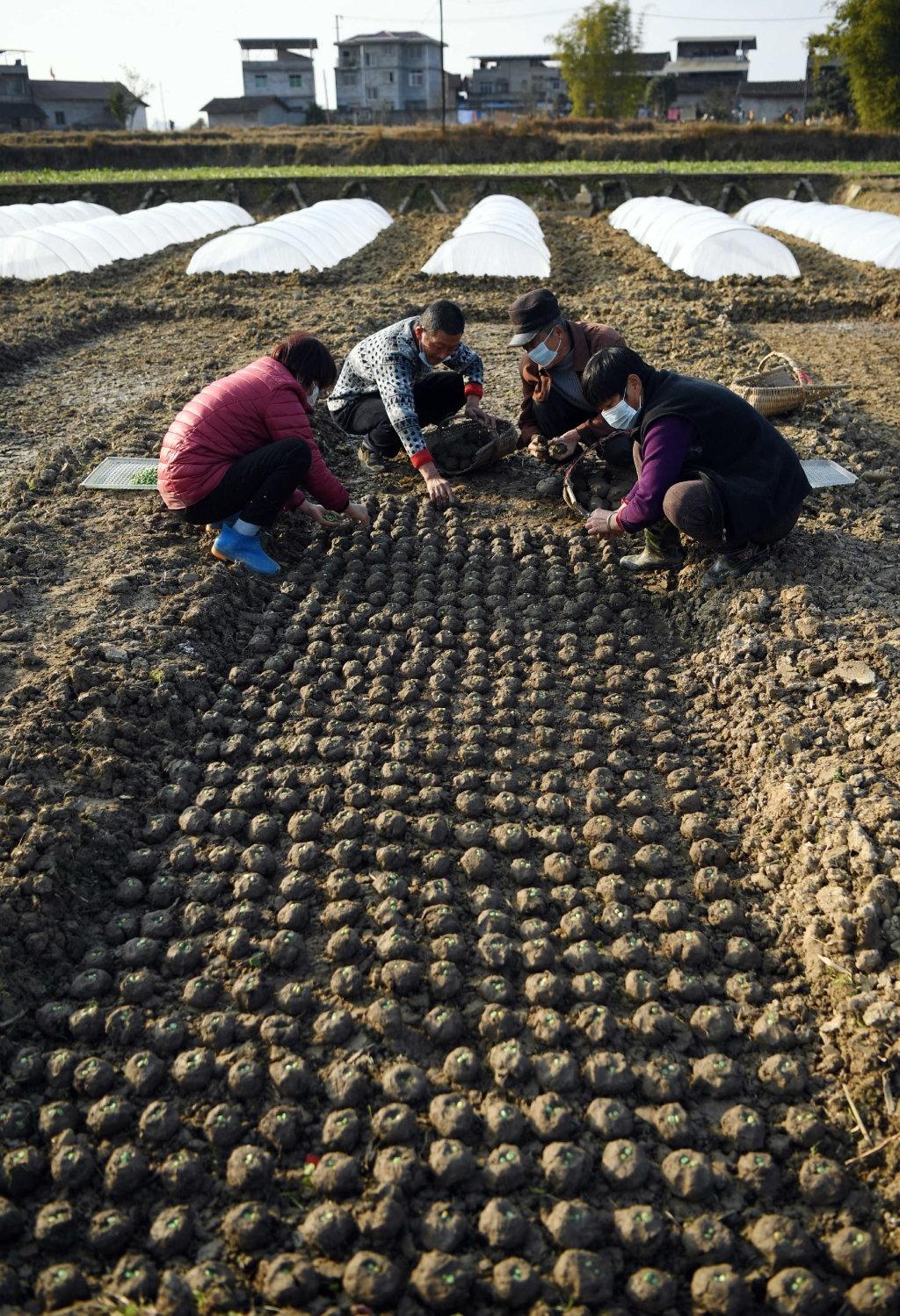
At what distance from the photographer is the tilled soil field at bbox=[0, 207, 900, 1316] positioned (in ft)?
6.23

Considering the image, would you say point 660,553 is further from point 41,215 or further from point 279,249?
point 41,215

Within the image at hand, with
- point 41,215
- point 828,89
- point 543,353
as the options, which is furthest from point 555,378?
point 828,89

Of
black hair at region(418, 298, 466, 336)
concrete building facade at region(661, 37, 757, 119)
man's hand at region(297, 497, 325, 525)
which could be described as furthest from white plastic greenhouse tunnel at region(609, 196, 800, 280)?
concrete building facade at region(661, 37, 757, 119)

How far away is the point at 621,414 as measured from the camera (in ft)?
12.1

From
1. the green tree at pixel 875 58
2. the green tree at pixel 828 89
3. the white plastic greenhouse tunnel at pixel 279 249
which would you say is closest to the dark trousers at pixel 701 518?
the white plastic greenhouse tunnel at pixel 279 249

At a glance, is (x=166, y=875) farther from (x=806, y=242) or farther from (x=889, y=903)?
(x=806, y=242)

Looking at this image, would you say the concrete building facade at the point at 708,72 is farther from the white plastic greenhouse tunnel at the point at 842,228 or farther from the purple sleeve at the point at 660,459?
the purple sleeve at the point at 660,459

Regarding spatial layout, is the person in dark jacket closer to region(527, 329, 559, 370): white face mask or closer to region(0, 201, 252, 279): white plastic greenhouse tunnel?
region(527, 329, 559, 370): white face mask

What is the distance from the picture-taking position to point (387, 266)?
12289 millimetres

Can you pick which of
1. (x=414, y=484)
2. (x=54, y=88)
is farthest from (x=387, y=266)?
(x=54, y=88)

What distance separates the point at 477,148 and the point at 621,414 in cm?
2532

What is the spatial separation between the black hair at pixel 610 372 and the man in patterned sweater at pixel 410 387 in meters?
1.13

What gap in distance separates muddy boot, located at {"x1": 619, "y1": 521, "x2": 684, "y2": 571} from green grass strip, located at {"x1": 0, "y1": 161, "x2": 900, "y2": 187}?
1850cm

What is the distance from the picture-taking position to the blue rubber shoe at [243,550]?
4.32m
